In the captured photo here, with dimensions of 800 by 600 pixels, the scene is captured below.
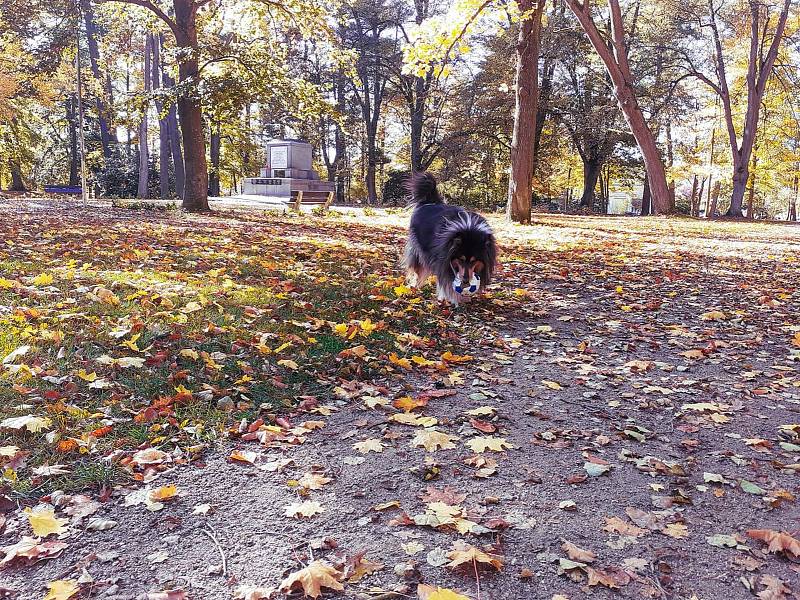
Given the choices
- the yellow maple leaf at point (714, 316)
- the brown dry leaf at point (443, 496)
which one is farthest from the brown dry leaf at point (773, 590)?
the yellow maple leaf at point (714, 316)

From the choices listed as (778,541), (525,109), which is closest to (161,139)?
(525,109)

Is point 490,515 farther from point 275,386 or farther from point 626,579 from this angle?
point 275,386

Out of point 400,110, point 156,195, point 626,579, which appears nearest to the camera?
point 626,579

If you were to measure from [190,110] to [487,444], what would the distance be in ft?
46.4

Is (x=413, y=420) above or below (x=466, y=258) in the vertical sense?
below

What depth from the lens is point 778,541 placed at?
2301 millimetres

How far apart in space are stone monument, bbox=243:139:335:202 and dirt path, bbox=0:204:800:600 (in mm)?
23467

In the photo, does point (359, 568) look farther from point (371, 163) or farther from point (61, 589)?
point (371, 163)

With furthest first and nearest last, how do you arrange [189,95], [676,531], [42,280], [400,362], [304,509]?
[189,95]
[42,280]
[400,362]
[304,509]
[676,531]

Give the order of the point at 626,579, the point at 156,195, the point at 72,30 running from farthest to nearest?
the point at 156,195 < the point at 72,30 < the point at 626,579

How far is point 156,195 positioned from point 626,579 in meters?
30.3

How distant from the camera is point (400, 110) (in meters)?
37.3

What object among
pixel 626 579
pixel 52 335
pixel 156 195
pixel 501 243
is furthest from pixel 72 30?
pixel 626 579

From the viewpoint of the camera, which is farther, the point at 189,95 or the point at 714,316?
the point at 189,95
